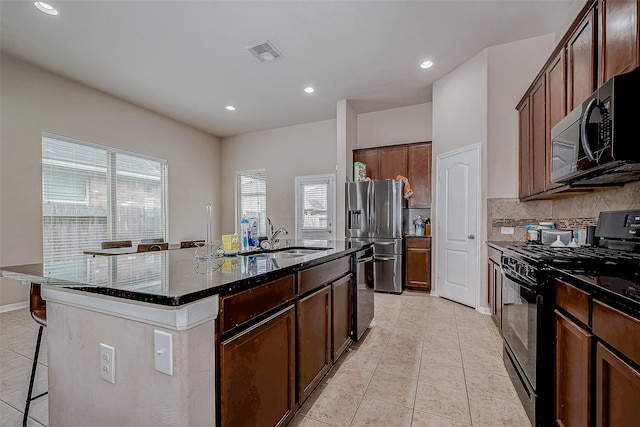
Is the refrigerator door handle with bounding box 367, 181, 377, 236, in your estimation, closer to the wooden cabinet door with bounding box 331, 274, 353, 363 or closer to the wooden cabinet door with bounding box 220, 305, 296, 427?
the wooden cabinet door with bounding box 331, 274, 353, 363

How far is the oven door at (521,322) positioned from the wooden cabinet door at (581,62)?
4.48ft

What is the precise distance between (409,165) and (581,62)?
292cm

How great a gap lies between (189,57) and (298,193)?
10.5 feet

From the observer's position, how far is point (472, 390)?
1.88 metres

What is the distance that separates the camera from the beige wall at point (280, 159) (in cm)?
595

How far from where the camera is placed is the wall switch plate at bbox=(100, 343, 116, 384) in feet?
3.31

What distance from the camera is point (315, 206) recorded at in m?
5.86

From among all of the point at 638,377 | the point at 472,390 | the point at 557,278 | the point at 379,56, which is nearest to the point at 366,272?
the point at 472,390

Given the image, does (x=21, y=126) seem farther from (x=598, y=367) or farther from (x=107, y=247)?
(x=598, y=367)

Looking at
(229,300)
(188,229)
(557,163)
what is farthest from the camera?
(188,229)

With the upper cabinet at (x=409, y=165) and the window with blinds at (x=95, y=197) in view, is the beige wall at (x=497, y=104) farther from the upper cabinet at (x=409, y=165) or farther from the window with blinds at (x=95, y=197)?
the window with blinds at (x=95, y=197)

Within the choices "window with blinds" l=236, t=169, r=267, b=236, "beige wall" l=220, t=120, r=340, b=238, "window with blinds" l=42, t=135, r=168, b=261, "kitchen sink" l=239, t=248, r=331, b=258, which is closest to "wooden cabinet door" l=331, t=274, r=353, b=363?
"kitchen sink" l=239, t=248, r=331, b=258

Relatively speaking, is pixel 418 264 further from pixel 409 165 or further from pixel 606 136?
pixel 606 136

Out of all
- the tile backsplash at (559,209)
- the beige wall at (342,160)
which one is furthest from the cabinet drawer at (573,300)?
the beige wall at (342,160)
